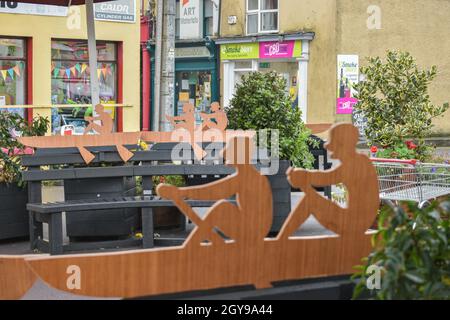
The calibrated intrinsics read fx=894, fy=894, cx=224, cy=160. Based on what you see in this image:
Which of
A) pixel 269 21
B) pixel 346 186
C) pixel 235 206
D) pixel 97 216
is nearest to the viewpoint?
pixel 235 206

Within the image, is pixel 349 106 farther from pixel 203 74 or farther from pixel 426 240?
pixel 426 240

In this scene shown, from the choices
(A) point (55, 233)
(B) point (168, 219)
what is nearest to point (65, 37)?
(B) point (168, 219)

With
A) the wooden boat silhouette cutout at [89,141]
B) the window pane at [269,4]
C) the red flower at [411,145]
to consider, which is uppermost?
the window pane at [269,4]

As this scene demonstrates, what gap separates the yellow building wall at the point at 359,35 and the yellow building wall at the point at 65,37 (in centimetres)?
1460

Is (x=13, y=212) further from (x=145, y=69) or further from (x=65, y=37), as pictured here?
(x=145, y=69)

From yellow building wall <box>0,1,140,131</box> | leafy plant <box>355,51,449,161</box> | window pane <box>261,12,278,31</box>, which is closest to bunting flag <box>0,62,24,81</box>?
yellow building wall <box>0,1,140,131</box>

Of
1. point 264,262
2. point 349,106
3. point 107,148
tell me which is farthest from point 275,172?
point 349,106

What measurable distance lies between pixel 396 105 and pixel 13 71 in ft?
28.6

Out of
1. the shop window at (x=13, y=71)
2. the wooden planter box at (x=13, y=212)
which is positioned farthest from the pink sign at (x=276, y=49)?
the wooden planter box at (x=13, y=212)

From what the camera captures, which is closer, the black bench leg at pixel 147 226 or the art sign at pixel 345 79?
the black bench leg at pixel 147 226

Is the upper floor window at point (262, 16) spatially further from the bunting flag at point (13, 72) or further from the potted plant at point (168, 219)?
the potted plant at point (168, 219)

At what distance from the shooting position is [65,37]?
56.2 ft

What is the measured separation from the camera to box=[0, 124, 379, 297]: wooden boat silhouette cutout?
3.12m

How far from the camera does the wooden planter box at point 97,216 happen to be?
8.61 m
